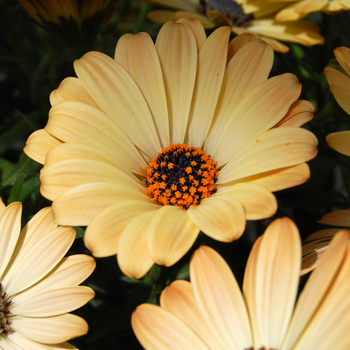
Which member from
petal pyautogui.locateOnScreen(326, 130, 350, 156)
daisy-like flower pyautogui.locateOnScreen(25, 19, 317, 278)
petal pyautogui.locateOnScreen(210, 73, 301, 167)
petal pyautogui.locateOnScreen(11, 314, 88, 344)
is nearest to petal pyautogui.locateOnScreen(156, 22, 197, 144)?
daisy-like flower pyautogui.locateOnScreen(25, 19, 317, 278)

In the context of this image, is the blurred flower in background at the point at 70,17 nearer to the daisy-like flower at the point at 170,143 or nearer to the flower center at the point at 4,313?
the daisy-like flower at the point at 170,143

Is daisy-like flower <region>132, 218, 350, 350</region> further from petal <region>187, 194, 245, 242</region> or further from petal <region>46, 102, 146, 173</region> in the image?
petal <region>46, 102, 146, 173</region>

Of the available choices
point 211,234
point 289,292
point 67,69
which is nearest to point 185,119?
point 211,234

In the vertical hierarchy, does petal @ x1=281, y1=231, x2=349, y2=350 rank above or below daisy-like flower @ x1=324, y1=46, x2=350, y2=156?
below

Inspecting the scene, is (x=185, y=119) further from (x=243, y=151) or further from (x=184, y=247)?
(x=184, y=247)

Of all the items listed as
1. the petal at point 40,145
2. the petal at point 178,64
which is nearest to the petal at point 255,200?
the petal at point 178,64
